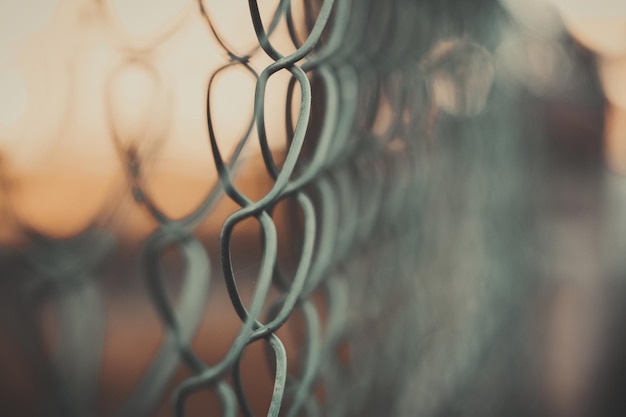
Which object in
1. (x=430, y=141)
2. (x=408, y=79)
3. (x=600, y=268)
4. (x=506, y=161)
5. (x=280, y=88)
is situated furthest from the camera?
(x=600, y=268)

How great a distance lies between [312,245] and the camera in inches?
10.4

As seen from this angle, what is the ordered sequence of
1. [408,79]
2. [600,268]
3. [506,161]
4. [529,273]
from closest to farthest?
[408,79] < [506,161] < [529,273] < [600,268]

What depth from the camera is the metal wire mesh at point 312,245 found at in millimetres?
231

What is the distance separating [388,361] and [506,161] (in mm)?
800

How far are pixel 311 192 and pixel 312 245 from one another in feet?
0.97

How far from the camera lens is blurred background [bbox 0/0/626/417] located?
31 cm

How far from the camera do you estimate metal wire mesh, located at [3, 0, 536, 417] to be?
0.23 metres

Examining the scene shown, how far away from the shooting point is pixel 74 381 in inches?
13.5

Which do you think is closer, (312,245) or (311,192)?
(312,245)

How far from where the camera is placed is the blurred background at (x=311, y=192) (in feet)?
1.03

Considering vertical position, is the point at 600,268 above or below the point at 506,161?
below

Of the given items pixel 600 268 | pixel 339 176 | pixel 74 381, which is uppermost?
pixel 339 176

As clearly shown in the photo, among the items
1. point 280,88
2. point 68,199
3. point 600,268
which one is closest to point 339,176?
point 280,88

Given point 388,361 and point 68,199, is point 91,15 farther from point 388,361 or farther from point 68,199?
point 388,361
